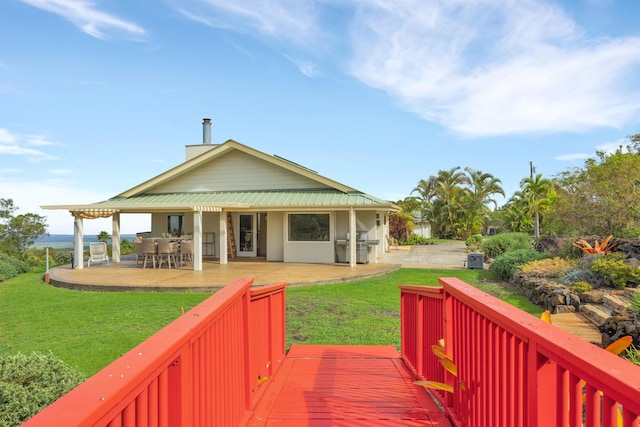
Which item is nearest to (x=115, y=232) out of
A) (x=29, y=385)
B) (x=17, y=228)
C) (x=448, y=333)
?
(x=17, y=228)

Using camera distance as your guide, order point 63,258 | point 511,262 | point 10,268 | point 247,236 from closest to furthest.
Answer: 1. point 511,262
2. point 10,268
3. point 247,236
4. point 63,258

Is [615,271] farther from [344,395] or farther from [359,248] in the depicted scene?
[359,248]

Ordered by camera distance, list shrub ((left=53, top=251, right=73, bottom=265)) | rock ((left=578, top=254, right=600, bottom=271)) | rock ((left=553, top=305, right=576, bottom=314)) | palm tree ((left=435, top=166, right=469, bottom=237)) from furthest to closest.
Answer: palm tree ((left=435, top=166, right=469, bottom=237)) < shrub ((left=53, top=251, right=73, bottom=265)) < rock ((left=578, top=254, right=600, bottom=271)) < rock ((left=553, top=305, right=576, bottom=314))

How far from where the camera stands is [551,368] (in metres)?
1.51

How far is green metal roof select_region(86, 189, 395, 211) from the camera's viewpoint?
48.4 feet

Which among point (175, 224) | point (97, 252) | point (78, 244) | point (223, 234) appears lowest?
point (97, 252)

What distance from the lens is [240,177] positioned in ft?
59.6

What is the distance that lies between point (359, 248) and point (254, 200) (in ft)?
16.7

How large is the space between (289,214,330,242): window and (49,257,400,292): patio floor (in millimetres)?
1405

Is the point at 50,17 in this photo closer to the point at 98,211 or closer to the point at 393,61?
the point at 98,211

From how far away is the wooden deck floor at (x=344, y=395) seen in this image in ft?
9.66

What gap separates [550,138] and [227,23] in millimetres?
21945

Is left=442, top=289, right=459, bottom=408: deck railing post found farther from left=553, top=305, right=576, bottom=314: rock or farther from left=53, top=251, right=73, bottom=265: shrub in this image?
left=53, top=251, right=73, bottom=265: shrub

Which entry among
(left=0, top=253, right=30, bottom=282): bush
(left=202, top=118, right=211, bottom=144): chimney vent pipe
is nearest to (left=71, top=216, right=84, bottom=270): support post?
(left=0, top=253, right=30, bottom=282): bush
